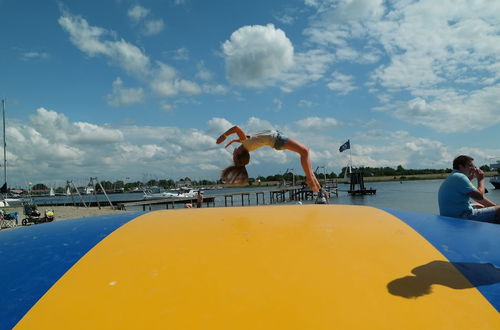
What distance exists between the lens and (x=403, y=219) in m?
2.97

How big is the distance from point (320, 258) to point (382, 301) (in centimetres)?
47

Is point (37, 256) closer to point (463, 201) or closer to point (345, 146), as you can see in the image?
point (463, 201)

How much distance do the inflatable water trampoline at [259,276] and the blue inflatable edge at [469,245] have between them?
0.01m

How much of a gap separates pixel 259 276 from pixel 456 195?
2.80 metres

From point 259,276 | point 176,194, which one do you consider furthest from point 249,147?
point 176,194

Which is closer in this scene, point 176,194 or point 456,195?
point 456,195

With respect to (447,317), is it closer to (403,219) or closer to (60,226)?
(403,219)

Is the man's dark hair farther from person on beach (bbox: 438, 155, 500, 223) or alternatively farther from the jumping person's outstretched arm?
the jumping person's outstretched arm

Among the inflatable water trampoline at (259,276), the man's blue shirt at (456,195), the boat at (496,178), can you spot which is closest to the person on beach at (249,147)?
the inflatable water trampoline at (259,276)

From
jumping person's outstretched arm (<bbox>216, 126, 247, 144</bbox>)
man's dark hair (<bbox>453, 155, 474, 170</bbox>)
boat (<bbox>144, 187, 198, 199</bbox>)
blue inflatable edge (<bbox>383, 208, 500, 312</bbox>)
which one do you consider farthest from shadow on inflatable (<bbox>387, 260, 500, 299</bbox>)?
boat (<bbox>144, 187, 198, 199</bbox>)

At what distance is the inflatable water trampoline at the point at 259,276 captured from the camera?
1656mm

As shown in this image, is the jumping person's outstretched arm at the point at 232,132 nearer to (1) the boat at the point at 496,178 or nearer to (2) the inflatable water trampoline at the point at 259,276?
(2) the inflatable water trampoline at the point at 259,276

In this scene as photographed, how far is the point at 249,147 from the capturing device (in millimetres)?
3994

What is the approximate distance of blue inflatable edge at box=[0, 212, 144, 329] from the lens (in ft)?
6.23
